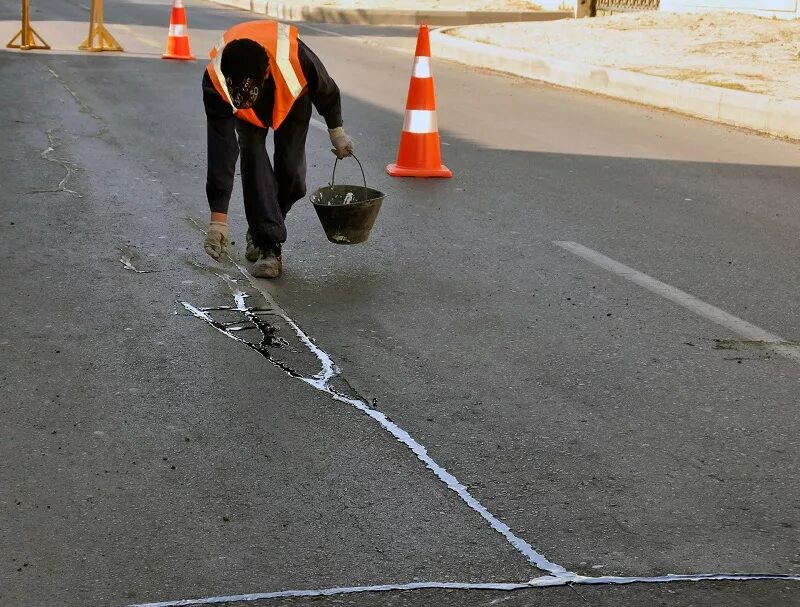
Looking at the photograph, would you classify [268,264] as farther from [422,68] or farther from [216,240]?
[422,68]

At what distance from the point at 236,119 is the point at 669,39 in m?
13.1

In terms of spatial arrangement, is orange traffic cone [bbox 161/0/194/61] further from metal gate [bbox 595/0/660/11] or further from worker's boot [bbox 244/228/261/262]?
worker's boot [bbox 244/228/261/262]

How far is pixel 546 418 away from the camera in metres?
4.37

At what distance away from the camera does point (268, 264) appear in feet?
20.2

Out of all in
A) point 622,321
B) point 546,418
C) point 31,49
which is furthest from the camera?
point 31,49

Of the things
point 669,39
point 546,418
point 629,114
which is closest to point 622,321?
point 546,418

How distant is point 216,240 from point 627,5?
18.8 m

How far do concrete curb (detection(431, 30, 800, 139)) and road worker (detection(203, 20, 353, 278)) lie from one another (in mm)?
6760

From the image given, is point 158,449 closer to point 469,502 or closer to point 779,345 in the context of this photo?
point 469,502

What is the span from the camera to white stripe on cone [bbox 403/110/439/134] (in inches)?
357

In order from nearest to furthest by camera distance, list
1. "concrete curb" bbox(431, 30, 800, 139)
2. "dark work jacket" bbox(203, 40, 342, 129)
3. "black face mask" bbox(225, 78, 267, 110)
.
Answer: "black face mask" bbox(225, 78, 267, 110), "dark work jacket" bbox(203, 40, 342, 129), "concrete curb" bbox(431, 30, 800, 139)

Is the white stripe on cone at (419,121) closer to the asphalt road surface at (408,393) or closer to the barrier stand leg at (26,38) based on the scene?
the asphalt road surface at (408,393)

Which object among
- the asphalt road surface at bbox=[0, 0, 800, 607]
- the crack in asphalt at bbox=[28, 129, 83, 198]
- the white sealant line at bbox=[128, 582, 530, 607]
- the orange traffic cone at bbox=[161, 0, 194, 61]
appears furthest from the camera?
the orange traffic cone at bbox=[161, 0, 194, 61]

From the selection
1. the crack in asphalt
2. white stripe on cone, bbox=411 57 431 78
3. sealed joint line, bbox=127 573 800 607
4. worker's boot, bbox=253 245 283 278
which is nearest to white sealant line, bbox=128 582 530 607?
sealed joint line, bbox=127 573 800 607
